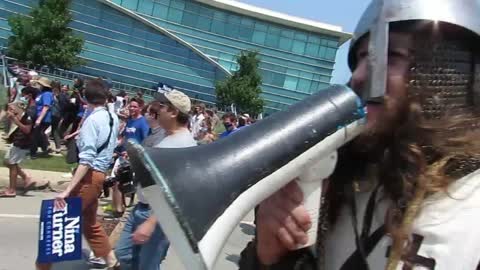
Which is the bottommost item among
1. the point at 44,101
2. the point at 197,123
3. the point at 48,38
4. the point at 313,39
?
the point at 197,123

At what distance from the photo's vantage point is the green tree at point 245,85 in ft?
178

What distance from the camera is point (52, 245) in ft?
15.7

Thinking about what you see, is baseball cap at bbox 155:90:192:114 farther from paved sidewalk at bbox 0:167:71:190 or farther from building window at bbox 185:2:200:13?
building window at bbox 185:2:200:13

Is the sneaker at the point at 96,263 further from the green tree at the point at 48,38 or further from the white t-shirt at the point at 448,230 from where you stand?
the green tree at the point at 48,38

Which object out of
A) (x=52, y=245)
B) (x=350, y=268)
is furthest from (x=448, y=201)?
(x=52, y=245)

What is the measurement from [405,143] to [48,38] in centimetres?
3456

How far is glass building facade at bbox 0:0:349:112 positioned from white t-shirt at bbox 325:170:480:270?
55458mm

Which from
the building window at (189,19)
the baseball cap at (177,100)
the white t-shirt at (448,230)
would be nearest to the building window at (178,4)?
the building window at (189,19)

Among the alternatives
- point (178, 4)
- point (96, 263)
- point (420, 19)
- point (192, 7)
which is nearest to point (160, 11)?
point (178, 4)

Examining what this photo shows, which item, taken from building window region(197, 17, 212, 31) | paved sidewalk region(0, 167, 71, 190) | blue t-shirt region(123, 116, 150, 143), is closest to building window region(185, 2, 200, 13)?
building window region(197, 17, 212, 31)

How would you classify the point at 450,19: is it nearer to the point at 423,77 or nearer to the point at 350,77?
the point at 423,77

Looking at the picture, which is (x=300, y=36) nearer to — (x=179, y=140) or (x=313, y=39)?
(x=313, y=39)

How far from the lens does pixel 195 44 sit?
6731 cm

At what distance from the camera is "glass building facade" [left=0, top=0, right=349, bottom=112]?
5941 centimetres
